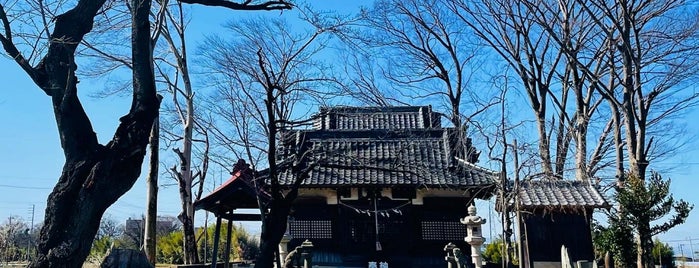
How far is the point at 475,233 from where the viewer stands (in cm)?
1366

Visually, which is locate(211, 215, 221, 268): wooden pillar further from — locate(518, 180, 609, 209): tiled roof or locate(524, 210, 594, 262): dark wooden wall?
locate(524, 210, 594, 262): dark wooden wall

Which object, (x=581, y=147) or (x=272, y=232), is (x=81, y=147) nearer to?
(x=272, y=232)

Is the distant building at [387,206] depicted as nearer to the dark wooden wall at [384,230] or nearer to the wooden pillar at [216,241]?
the dark wooden wall at [384,230]

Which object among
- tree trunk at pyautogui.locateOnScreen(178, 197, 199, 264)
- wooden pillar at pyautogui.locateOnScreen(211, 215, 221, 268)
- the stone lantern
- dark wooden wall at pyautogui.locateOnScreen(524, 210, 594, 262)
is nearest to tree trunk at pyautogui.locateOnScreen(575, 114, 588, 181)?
dark wooden wall at pyautogui.locateOnScreen(524, 210, 594, 262)

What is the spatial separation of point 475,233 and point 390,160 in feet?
11.5

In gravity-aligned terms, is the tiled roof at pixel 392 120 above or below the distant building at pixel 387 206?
above

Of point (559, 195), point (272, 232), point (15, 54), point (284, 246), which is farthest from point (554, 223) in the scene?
point (15, 54)

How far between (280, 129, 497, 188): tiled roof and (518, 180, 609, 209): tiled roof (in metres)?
1.34

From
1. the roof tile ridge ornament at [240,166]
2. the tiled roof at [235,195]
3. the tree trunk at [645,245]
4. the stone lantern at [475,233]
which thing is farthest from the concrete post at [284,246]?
the tree trunk at [645,245]

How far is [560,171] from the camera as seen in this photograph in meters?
15.6

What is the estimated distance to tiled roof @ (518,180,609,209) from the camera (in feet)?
40.5

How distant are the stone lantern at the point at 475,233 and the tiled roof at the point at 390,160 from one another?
1321 millimetres

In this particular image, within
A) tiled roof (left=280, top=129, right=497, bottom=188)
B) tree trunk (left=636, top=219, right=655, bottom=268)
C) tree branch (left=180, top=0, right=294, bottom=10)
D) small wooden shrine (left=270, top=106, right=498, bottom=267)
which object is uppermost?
tree branch (left=180, top=0, right=294, bottom=10)

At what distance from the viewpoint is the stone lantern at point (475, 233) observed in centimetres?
1344
